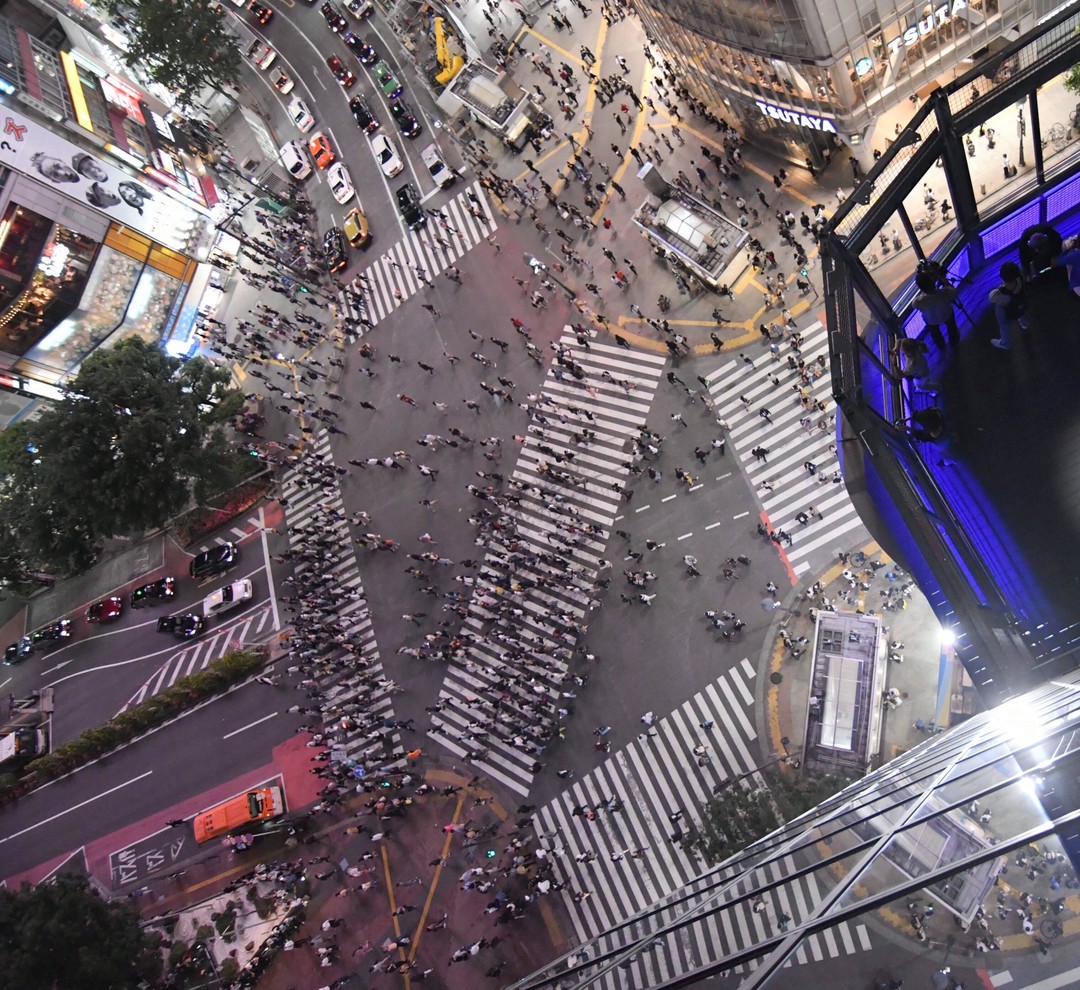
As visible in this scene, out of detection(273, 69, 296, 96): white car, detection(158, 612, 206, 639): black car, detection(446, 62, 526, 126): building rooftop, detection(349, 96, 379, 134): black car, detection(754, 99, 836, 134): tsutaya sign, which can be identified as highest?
detection(273, 69, 296, 96): white car

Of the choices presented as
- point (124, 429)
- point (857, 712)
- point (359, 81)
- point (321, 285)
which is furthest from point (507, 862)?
point (359, 81)

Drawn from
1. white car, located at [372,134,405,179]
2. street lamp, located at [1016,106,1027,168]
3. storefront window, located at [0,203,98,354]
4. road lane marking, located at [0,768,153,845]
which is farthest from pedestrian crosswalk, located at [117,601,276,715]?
street lamp, located at [1016,106,1027,168]

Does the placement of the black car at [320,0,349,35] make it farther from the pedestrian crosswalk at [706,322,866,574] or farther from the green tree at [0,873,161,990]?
the green tree at [0,873,161,990]

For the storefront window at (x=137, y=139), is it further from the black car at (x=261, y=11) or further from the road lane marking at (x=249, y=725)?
the road lane marking at (x=249, y=725)

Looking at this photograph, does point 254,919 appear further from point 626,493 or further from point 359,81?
point 359,81

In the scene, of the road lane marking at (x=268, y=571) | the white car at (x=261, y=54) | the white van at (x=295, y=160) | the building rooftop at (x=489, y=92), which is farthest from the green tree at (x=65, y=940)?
the white car at (x=261, y=54)

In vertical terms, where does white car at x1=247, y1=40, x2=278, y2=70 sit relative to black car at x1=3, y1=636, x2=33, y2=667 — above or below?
above

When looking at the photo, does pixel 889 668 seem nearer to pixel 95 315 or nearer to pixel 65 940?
pixel 65 940
